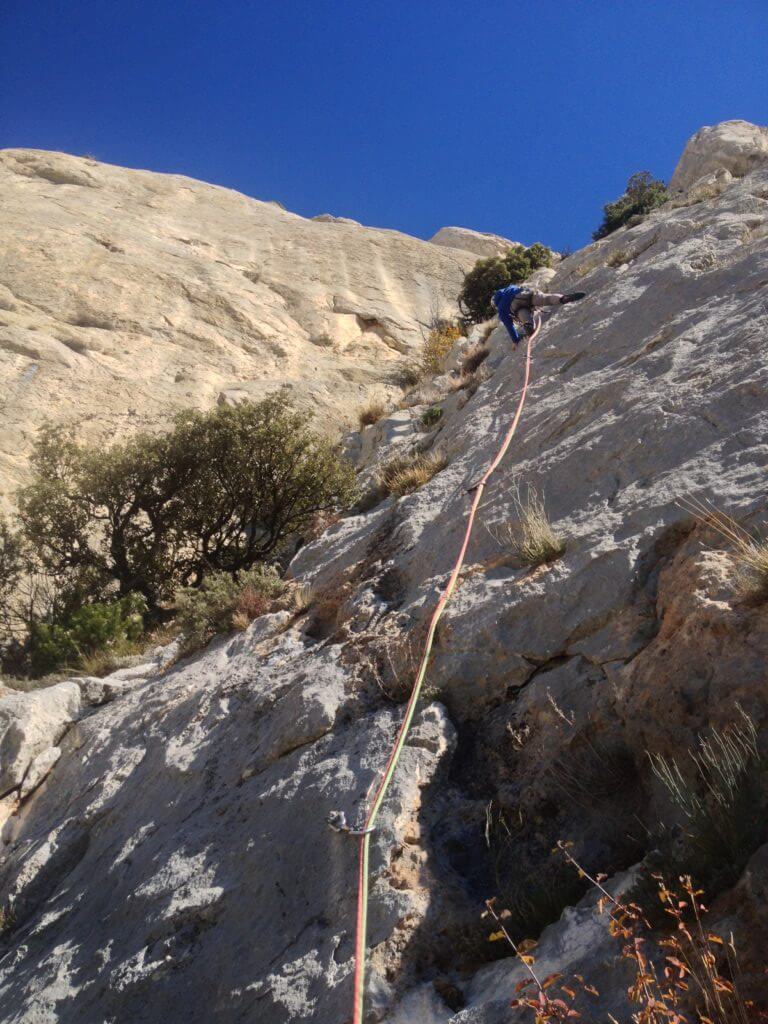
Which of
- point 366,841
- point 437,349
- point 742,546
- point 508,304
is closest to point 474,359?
point 508,304

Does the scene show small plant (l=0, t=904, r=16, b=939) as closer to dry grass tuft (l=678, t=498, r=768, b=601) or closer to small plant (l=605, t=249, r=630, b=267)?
dry grass tuft (l=678, t=498, r=768, b=601)

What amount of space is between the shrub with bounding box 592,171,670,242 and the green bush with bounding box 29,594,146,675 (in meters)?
20.3

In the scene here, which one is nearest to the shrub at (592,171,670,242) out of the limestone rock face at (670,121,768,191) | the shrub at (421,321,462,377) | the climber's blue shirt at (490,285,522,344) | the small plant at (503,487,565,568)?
the limestone rock face at (670,121,768,191)

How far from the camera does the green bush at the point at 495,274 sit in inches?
864

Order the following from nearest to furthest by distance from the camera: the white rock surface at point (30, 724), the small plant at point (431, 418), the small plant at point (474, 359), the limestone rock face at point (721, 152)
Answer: the white rock surface at point (30, 724) < the small plant at point (431, 418) < the small plant at point (474, 359) < the limestone rock face at point (721, 152)

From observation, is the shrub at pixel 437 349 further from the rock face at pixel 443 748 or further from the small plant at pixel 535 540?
the small plant at pixel 535 540

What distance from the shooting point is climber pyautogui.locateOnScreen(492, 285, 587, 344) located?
408 inches

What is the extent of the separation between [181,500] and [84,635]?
2.81m

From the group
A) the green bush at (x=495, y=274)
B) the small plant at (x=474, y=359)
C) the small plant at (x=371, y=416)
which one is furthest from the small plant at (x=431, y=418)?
the green bush at (x=495, y=274)

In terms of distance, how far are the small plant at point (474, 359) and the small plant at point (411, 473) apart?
4.18 meters

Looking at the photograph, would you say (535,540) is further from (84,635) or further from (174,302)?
(174,302)

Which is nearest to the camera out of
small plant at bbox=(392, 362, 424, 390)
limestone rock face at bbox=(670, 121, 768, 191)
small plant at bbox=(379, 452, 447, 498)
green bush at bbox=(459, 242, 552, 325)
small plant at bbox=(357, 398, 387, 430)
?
small plant at bbox=(379, 452, 447, 498)

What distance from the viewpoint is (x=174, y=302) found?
68.5ft

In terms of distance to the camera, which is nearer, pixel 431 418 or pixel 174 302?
pixel 431 418
